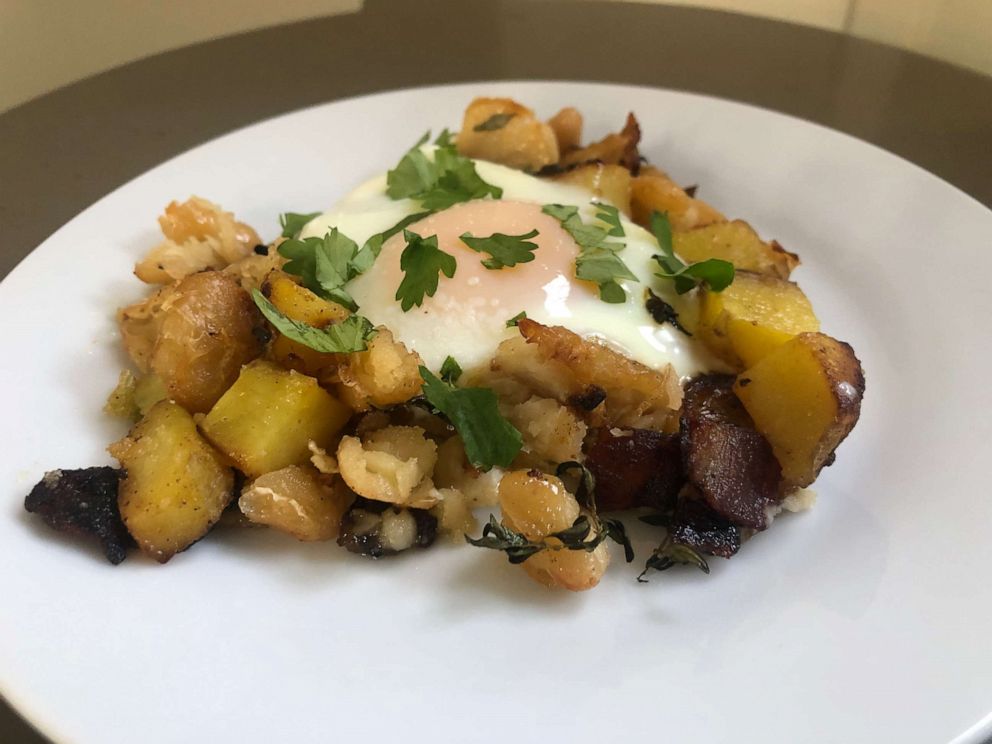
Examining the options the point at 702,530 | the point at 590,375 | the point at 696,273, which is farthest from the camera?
the point at 696,273

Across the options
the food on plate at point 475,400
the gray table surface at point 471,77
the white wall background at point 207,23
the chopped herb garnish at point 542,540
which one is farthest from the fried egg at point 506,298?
the white wall background at point 207,23

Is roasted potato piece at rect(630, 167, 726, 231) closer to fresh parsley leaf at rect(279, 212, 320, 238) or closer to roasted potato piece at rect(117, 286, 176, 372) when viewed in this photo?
fresh parsley leaf at rect(279, 212, 320, 238)

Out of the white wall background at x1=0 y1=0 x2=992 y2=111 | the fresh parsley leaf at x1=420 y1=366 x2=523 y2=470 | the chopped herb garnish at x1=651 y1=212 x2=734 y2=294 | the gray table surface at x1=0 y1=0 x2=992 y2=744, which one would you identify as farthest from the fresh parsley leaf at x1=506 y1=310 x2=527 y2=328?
the white wall background at x1=0 y1=0 x2=992 y2=111

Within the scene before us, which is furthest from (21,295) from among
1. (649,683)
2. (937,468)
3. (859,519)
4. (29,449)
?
(937,468)

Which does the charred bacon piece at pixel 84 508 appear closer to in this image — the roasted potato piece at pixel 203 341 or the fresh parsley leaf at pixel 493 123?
the roasted potato piece at pixel 203 341

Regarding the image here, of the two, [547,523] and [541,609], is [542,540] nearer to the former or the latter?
[547,523]

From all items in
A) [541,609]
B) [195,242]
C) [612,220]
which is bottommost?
[541,609]

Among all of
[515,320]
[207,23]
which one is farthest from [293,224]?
[207,23]
